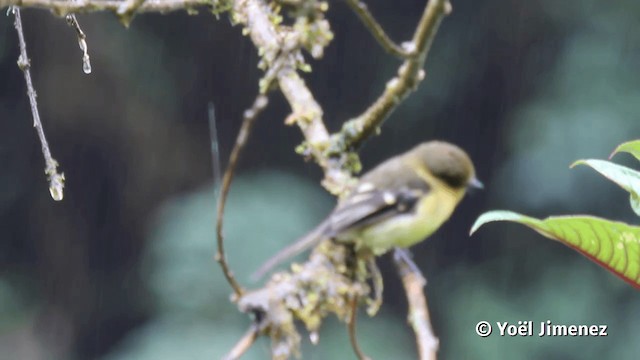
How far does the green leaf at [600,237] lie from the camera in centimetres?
128

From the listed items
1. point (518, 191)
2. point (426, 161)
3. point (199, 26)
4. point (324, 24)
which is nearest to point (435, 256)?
point (518, 191)

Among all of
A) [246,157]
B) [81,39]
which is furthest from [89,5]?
[246,157]

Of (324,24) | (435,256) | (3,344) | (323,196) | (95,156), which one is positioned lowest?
(324,24)

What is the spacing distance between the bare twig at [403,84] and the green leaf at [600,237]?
204mm

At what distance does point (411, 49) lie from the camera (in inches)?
51.9

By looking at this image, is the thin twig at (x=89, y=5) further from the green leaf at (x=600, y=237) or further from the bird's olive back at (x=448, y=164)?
the green leaf at (x=600, y=237)

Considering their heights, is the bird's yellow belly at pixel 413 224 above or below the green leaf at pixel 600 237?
above

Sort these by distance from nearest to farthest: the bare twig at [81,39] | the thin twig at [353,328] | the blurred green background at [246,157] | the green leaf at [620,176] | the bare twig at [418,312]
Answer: the bare twig at [418,312]
the green leaf at [620,176]
the thin twig at [353,328]
the bare twig at [81,39]
the blurred green background at [246,157]

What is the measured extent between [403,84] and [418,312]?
307mm

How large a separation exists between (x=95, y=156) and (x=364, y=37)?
58.5 inches

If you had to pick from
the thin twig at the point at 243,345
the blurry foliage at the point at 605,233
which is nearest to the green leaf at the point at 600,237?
the blurry foliage at the point at 605,233

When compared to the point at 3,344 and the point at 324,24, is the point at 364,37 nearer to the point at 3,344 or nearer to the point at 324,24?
the point at 3,344

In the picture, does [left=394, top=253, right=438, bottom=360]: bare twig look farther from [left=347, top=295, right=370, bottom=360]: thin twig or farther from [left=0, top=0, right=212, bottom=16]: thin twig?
[left=0, top=0, right=212, bottom=16]: thin twig

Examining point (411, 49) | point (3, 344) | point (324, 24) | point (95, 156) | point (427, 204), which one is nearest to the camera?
point (411, 49)
